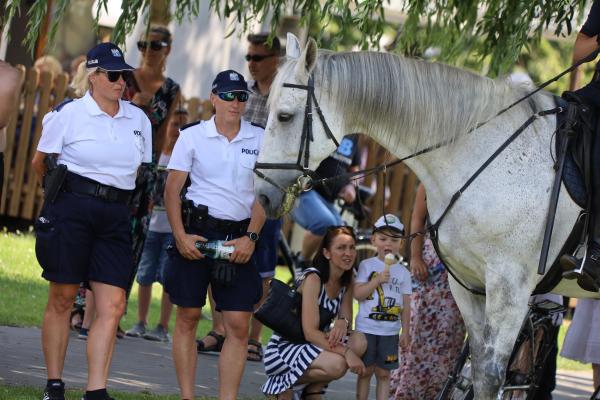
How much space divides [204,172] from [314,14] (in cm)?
187

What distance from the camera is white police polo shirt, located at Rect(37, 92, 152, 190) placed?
6.71 metres

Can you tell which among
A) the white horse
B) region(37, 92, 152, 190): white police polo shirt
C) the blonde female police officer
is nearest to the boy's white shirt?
the blonde female police officer

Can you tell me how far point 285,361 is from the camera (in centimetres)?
744

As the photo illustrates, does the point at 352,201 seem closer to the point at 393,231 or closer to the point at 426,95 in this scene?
the point at 393,231

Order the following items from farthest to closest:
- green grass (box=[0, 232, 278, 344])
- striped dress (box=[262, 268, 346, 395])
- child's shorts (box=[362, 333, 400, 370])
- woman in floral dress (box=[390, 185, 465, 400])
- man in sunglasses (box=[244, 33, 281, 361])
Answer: green grass (box=[0, 232, 278, 344]) → man in sunglasses (box=[244, 33, 281, 361]) → woman in floral dress (box=[390, 185, 465, 400]) → child's shorts (box=[362, 333, 400, 370]) → striped dress (box=[262, 268, 346, 395])

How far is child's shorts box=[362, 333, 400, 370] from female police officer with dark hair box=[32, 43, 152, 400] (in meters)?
1.72

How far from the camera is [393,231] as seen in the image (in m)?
7.55

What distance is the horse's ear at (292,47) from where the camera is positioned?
628cm

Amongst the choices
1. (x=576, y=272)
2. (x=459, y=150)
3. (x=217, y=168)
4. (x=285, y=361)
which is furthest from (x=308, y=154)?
(x=285, y=361)

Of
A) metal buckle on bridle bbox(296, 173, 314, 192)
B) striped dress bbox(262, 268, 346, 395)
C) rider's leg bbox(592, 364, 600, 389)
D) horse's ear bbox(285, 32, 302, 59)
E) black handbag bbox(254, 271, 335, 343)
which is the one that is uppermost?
horse's ear bbox(285, 32, 302, 59)

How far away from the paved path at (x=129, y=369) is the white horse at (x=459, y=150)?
2.30 m

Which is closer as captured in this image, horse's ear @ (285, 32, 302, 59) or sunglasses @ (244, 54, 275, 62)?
horse's ear @ (285, 32, 302, 59)

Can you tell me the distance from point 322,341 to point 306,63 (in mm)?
2101

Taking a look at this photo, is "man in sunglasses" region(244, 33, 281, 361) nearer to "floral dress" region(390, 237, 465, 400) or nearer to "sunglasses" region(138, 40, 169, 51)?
"sunglasses" region(138, 40, 169, 51)
